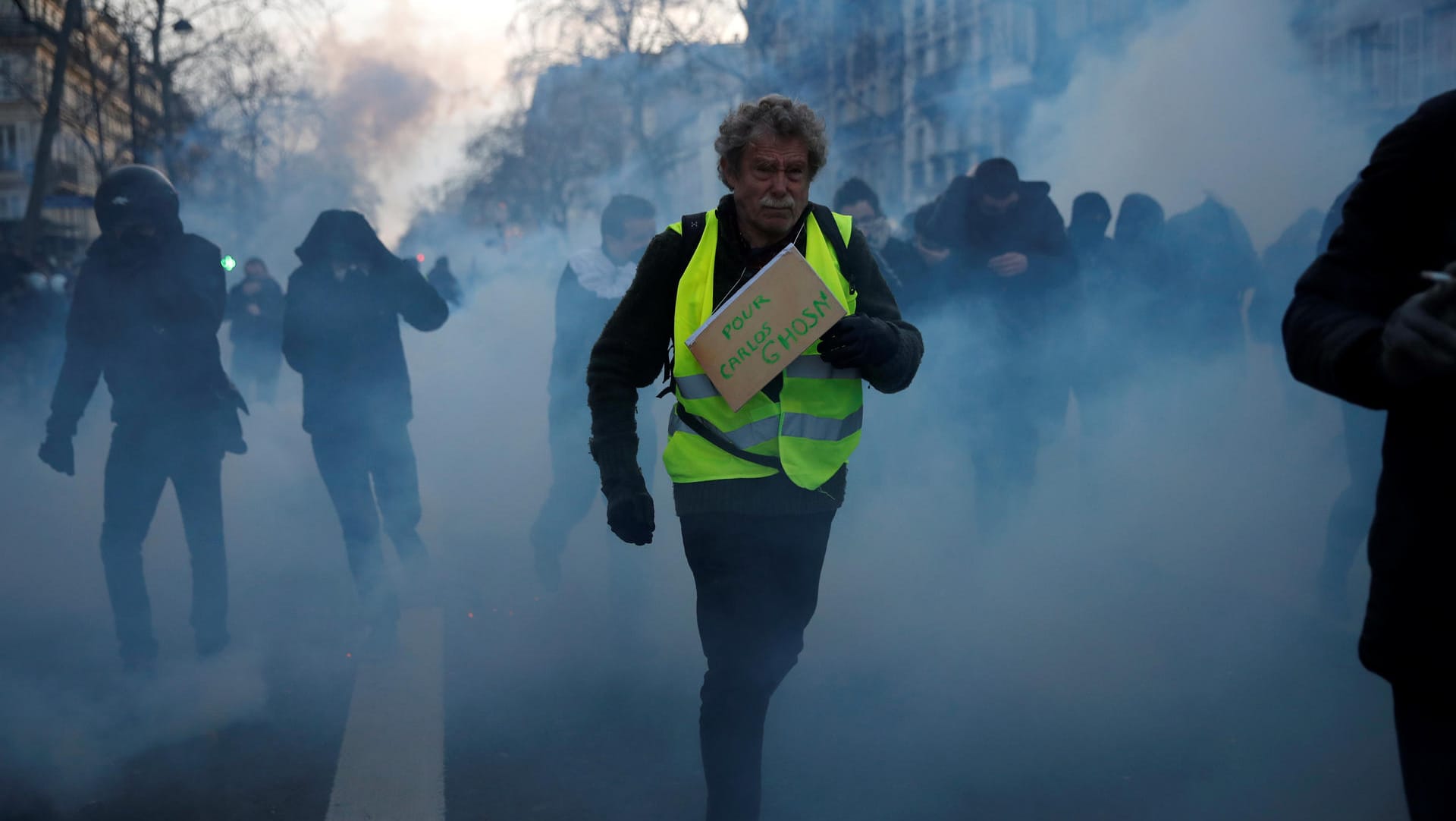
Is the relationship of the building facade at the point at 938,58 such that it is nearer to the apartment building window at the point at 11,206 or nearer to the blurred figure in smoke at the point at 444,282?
the blurred figure in smoke at the point at 444,282

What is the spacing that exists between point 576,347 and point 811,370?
10.4 feet

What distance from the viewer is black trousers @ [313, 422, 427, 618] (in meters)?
4.99

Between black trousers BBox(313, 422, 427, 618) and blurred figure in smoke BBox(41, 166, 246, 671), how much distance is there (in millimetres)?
483

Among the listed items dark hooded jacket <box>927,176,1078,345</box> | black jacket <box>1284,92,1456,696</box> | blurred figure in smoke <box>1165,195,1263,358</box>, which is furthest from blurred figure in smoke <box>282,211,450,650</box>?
black jacket <box>1284,92,1456,696</box>

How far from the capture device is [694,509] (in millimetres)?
2660

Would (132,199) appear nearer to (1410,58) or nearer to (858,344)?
(858,344)

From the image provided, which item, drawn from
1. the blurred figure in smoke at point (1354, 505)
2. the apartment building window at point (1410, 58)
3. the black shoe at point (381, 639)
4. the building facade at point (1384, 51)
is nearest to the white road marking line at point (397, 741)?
the black shoe at point (381, 639)

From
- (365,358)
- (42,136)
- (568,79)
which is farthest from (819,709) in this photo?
(568,79)

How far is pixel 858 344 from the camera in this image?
2500 mm

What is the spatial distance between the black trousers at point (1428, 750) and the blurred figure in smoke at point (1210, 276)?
4912 mm

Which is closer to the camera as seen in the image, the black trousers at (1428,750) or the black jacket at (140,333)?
the black trousers at (1428,750)

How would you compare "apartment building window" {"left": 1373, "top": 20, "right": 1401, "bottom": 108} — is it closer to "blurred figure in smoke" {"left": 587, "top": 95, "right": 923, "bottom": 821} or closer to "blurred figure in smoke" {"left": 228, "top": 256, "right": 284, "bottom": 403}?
"blurred figure in smoke" {"left": 587, "top": 95, "right": 923, "bottom": 821}

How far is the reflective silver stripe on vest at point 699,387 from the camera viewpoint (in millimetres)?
2637

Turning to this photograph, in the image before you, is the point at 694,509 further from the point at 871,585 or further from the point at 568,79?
the point at 568,79
